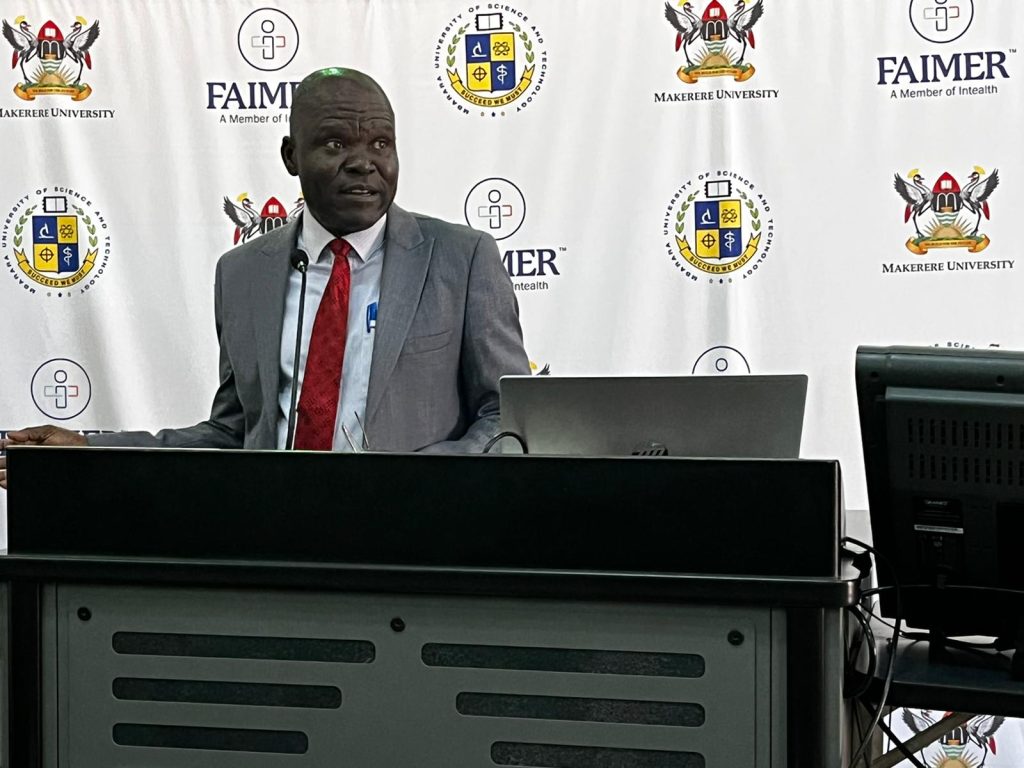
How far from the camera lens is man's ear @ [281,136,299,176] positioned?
2.46m

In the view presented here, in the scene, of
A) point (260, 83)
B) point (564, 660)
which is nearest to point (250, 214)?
point (260, 83)

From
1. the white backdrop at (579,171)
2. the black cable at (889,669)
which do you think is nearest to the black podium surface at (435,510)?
the black cable at (889,669)

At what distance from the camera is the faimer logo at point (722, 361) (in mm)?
3643

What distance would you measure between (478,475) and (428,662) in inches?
8.3

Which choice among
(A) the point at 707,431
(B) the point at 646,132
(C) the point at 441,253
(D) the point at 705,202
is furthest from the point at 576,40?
(A) the point at 707,431

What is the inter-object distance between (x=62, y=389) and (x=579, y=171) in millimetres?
1833

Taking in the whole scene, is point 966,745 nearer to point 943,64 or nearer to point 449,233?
point 943,64

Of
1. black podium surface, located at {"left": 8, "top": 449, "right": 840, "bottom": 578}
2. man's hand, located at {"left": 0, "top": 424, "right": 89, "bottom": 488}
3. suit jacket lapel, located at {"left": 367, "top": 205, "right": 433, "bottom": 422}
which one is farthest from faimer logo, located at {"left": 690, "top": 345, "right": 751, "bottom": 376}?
black podium surface, located at {"left": 8, "top": 449, "right": 840, "bottom": 578}

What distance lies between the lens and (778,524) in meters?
1.19

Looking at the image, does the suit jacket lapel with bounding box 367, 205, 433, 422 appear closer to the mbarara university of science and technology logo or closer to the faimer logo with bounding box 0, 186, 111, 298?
the mbarara university of science and technology logo

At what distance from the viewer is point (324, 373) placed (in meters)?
2.28

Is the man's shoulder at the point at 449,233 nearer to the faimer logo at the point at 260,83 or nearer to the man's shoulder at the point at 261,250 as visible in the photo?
the man's shoulder at the point at 261,250

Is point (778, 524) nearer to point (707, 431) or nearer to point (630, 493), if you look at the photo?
point (630, 493)

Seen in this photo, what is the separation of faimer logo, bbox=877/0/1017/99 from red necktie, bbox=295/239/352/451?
81.3 inches
